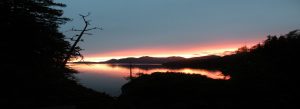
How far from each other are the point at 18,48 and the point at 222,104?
10.8 meters

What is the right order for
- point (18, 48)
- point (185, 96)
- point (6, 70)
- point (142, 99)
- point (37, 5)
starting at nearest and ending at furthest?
1. point (6, 70)
2. point (18, 48)
3. point (37, 5)
4. point (185, 96)
5. point (142, 99)

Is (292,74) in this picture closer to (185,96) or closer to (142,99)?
(185,96)

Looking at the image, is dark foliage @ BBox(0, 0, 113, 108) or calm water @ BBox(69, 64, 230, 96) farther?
calm water @ BBox(69, 64, 230, 96)

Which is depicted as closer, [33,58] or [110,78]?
[33,58]

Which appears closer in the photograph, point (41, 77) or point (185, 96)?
point (41, 77)

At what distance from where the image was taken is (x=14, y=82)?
12180 millimetres

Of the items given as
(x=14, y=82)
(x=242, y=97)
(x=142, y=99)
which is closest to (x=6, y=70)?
(x=14, y=82)

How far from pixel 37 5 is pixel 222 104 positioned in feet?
38.5

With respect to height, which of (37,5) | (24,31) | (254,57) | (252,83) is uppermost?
(37,5)

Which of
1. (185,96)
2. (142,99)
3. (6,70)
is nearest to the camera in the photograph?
(6,70)

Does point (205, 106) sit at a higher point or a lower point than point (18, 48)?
lower

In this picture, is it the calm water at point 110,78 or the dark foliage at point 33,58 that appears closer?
the dark foliage at point 33,58

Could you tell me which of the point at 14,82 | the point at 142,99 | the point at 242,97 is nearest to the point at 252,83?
the point at 242,97

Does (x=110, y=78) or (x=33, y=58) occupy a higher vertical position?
(x=33, y=58)
